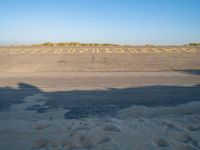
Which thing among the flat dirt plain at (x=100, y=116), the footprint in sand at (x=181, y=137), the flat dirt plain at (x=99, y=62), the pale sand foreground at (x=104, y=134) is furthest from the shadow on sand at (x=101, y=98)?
the flat dirt plain at (x=99, y=62)

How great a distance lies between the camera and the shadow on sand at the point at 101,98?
9269 mm

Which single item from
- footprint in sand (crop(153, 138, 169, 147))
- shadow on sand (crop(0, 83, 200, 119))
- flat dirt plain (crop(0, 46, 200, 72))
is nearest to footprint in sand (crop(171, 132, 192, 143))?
footprint in sand (crop(153, 138, 169, 147))

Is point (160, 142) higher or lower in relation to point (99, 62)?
higher

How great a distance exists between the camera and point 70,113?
8.77 metres

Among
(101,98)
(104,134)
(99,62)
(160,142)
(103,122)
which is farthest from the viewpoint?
(99,62)

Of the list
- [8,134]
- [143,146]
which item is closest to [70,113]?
[8,134]

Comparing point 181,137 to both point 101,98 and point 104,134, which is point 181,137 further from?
point 101,98

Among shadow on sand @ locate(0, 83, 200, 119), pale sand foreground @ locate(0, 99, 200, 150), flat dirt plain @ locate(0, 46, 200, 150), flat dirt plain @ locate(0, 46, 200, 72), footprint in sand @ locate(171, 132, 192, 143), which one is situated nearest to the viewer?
pale sand foreground @ locate(0, 99, 200, 150)

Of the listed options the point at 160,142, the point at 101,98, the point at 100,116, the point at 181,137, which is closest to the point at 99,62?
the point at 101,98

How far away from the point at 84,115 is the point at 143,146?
134 inches

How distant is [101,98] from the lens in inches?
428

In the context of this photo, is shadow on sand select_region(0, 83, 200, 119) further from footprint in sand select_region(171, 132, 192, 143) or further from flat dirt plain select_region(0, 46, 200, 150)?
footprint in sand select_region(171, 132, 192, 143)

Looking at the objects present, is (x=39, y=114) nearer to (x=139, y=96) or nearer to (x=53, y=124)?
(x=53, y=124)

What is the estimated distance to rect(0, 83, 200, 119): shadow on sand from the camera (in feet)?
30.4
